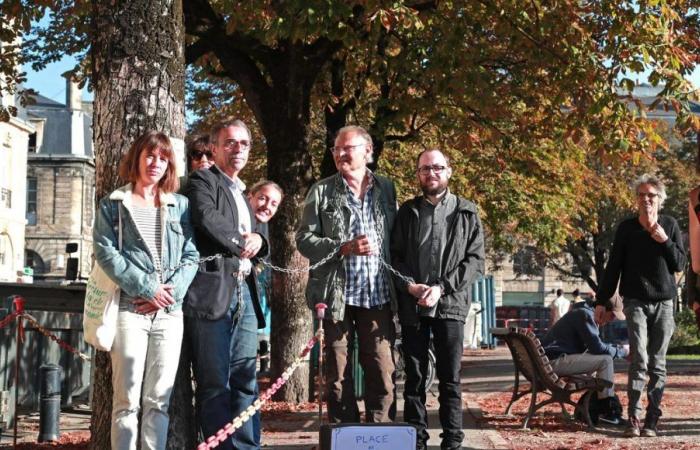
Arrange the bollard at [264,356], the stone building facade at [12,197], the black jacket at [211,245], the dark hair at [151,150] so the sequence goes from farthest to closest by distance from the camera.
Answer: the stone building facade at [12,197] < the bollard at [264,356] < the black jacket at [211,245] < the dark hair at [151,150]

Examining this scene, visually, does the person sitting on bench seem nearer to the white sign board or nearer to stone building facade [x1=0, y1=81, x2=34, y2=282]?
the white sign board

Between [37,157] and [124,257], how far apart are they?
70.7 meters

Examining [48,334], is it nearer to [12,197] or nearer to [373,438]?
[373,438]

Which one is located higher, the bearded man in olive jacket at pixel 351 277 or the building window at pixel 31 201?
the building window at pixel 31 201

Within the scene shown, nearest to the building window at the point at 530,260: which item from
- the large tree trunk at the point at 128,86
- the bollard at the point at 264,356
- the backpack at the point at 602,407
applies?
the bollard at the point at 264,356

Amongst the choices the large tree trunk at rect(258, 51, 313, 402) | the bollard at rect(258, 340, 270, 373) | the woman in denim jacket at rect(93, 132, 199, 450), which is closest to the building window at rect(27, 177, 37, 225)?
the bollard at rect(258, 340, 270, 373)

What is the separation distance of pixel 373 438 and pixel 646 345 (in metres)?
4.31

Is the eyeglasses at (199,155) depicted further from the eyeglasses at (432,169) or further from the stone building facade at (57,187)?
the stone building facade at (57,187)

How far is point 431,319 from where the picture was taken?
714cm

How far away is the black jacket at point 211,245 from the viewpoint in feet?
19.7

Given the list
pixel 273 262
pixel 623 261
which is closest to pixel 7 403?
pixel 273 262

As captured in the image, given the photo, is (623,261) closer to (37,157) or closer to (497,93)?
(497,93)

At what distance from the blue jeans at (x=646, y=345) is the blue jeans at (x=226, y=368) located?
13.5 ft

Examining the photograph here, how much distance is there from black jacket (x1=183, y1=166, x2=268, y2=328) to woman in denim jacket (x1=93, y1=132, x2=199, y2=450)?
141 mm
